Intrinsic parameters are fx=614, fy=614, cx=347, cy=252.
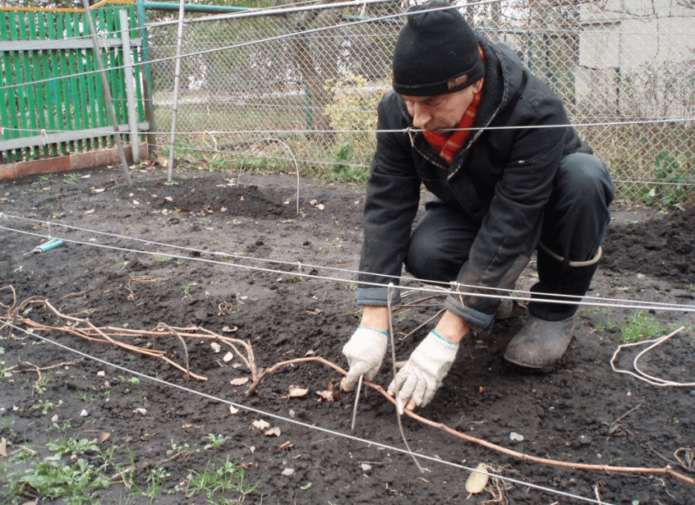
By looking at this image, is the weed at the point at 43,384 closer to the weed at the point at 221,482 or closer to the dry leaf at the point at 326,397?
the weed at the point at 221,482

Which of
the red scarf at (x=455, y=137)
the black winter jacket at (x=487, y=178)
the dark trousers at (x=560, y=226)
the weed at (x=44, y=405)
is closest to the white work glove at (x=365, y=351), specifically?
the black winter jacket at (x=487, y=178)

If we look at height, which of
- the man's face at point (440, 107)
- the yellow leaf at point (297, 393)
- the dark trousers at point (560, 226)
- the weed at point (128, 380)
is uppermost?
the man's face at point (440, 107)

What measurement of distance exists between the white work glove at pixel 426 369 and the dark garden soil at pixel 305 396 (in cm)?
17

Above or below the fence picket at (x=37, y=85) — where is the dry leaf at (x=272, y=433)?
below

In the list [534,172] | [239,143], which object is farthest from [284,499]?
[239,143]

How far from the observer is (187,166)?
24.0ft

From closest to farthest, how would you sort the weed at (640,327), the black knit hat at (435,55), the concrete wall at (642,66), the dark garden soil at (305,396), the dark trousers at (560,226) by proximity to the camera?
1. the black knit hat at (435,55)
2. the dark garden soil at (305,396)
3. the dark trousers at (560,226)
4. the weed at (640,327)
5. the concrete wall at (642,66)

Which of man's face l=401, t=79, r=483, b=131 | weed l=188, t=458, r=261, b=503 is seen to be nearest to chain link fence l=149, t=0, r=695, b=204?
man's face l=401, t=79, r=483, b=131

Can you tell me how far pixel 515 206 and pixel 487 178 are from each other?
21 cm

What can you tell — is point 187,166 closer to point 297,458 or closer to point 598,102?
point 598,102

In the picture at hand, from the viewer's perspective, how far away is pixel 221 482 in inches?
74.4

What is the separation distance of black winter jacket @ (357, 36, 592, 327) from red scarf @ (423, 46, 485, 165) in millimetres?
19

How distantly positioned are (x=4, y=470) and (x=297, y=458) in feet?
3.04

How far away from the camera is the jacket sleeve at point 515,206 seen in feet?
6.82
